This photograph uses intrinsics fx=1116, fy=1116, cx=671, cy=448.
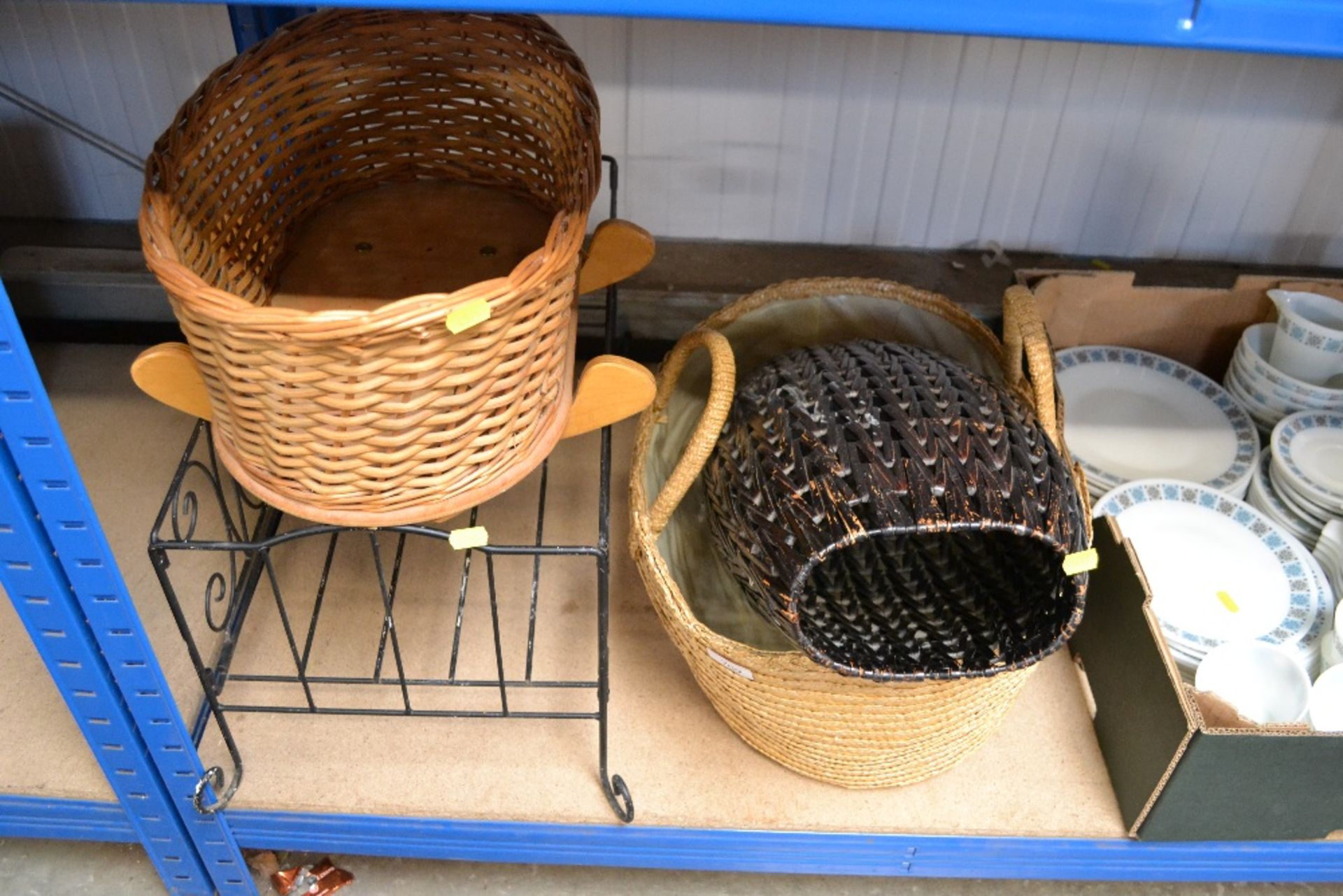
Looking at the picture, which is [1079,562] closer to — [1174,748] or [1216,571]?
[1174,748]

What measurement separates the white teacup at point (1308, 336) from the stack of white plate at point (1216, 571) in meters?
0.21

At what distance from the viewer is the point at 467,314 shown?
27.9 inches

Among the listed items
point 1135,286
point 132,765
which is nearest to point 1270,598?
point 1135,286

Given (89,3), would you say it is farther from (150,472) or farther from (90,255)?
(150,472)

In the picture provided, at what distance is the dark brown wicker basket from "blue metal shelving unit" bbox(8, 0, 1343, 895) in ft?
0.74

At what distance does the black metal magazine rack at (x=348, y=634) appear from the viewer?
105 cm

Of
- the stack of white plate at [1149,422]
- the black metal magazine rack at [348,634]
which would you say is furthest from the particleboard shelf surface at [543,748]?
the stack of white plate at [1149,422]

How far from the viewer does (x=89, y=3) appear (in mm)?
1423

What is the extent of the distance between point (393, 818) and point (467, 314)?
2.02ft

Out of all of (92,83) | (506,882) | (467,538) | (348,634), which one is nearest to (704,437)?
(467,538)

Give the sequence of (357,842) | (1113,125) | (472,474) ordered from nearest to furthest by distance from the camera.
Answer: (472,474)
(357,842)
(1113,125)

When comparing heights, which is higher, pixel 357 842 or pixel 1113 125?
pixel 1113 125

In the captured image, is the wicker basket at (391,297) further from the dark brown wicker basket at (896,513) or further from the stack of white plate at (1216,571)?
the stack of white plate at (1216,571)

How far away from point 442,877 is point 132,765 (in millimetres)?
386
